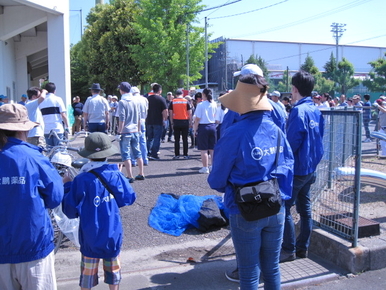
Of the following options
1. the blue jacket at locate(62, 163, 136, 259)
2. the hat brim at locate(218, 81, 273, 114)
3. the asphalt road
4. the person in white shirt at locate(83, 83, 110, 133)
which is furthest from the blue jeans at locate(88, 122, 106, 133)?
the hat brim at locate(218, 81, 273, 114)

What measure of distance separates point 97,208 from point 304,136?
2.25 metres

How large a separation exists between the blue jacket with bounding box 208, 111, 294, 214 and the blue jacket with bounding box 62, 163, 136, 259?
90cm

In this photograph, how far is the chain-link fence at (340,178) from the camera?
14.3 feet

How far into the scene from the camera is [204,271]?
14.4 feet

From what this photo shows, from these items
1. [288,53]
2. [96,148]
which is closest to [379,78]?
[288,53]

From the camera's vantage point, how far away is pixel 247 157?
2822mm

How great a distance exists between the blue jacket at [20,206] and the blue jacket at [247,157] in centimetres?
124

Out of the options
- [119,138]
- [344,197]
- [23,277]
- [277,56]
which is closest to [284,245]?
[344,197]

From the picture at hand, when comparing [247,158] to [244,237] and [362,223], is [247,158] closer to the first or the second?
[244,237]

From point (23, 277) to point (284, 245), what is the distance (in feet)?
9.27

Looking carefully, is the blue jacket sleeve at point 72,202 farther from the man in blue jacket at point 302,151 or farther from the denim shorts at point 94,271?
the man in blue jacket at point 302,151

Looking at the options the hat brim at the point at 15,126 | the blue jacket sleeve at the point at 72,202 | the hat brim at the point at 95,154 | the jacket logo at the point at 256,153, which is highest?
the hat brim at the point at 15,126

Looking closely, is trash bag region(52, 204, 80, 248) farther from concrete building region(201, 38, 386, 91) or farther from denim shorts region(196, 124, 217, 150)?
concrete building region(201, 38, 386, 91)

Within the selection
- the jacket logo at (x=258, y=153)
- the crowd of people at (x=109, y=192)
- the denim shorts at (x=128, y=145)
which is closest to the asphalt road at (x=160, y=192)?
the denim shorts at (x=128, y=145)
